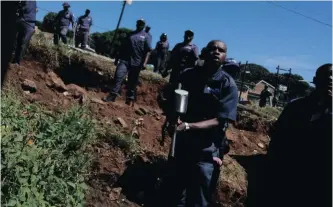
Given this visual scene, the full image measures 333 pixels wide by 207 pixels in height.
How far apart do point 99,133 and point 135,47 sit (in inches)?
103

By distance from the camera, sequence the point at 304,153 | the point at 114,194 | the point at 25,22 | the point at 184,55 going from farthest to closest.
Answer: the point at 184,55, the point at 25,22, the point at 114,194, the point at 304,153

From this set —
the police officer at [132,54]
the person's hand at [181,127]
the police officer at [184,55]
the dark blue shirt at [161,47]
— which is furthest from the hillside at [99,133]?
the dark blue shirt at [161,47]

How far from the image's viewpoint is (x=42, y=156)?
147 inches

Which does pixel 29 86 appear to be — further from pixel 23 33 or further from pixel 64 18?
pixel 64 18

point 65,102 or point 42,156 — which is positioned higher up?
point 65,102

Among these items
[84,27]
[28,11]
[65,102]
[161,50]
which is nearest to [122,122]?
[65,102]

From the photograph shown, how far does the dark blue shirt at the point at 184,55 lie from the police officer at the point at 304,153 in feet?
13.9

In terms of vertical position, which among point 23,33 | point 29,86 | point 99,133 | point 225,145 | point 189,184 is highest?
point 23,33

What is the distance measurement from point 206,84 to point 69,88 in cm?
442

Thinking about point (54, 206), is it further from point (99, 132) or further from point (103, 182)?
point (99, 132)

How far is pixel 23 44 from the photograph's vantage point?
6855 millimetres

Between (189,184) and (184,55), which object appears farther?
(184,55)

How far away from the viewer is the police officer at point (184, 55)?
6890 mm

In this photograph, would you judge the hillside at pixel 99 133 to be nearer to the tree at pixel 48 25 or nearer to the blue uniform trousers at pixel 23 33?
the blue uniform trousers at pixel 23 33
